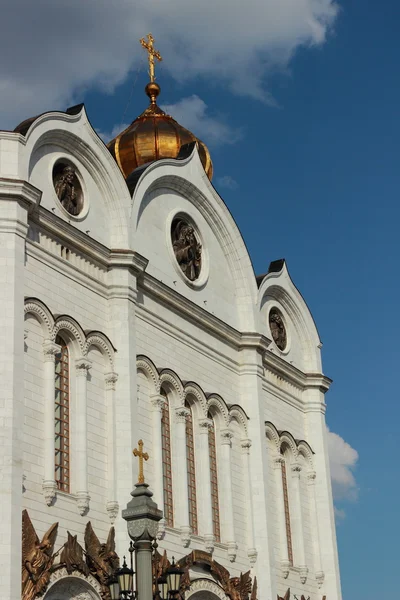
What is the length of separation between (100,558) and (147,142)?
15232 millimetres

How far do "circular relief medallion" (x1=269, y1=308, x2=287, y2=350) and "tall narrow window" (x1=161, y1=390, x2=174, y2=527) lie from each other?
7426 millimetres

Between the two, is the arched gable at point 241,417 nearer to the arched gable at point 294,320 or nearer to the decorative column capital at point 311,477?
the arched gable at point 294,320

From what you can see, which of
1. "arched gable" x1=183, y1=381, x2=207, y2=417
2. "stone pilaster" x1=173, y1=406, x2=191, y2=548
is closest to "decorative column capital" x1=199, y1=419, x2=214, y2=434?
→ "arched gable" x1=183, y1=381, x2=207, y2=417

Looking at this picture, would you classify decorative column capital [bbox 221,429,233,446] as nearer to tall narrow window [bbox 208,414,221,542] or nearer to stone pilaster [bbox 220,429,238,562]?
stone pilaster [bbox 220,429,238,562]

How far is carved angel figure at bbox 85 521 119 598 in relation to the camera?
2330 cm

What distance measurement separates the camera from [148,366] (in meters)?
27.3

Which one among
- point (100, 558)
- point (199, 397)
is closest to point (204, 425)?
point (199, 397)

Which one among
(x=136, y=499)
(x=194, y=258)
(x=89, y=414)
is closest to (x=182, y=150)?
(x=194, y=258)

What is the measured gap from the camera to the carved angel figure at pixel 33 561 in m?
21.4

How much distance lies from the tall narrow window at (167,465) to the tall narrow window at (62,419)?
3.54 m

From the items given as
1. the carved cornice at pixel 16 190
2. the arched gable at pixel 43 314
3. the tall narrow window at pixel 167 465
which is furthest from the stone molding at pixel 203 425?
the carved cornice at pixel 16 190

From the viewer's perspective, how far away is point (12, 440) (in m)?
21.8

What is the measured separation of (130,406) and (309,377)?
11.2 metres

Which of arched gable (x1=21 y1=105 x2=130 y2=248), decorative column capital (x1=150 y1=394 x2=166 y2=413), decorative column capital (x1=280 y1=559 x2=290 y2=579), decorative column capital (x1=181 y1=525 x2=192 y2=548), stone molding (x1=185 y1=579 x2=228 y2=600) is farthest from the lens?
decorative column capital (x1=280 y1=559 x2=290 y2=579)
